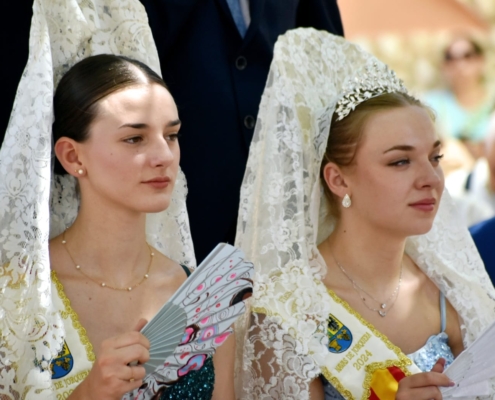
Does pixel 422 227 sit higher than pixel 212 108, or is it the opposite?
pixel 212 108

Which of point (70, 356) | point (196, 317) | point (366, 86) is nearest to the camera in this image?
point (196, 317)

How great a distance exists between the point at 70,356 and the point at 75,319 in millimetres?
104

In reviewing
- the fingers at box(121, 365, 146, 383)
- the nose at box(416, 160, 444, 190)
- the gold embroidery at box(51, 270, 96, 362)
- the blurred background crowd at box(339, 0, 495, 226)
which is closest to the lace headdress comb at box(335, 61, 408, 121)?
the nose at box(416, 160, 444, 190)

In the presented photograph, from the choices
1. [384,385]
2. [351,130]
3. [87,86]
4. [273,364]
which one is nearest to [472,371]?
[384,385]

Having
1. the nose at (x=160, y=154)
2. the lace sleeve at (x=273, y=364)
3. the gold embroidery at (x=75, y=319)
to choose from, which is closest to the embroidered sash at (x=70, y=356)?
the gold embroidery at (x=75, y=319)

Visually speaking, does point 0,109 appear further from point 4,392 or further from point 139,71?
point 4,392

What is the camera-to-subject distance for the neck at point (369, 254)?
2934 mm

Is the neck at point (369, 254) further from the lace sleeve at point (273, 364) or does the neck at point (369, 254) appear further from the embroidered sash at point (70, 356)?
the embroidered sash at point (70, 356)

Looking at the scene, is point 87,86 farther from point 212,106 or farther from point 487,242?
point 487,242

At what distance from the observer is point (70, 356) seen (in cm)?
234

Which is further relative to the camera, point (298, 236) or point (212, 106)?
point (212, 106)

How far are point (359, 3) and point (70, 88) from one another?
4.68 metres

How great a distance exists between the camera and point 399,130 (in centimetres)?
289

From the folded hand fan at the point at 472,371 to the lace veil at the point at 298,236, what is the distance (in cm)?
38
